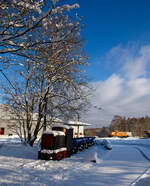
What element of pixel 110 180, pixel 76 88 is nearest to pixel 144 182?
pixel 110 180

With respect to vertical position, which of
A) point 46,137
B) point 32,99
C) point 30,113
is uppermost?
point 32,99

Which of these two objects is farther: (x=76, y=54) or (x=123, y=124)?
(x=123, y=124)

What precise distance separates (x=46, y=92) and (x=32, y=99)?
1.51 metres

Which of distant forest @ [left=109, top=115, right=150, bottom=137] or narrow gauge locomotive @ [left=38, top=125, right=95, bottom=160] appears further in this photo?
distant forest @ [left=109, top=115, right=150, bottom=137]

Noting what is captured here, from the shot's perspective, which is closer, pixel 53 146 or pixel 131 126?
pixel 53 146

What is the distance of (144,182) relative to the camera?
6.46m

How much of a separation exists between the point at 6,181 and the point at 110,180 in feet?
12.1

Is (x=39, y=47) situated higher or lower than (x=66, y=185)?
higher

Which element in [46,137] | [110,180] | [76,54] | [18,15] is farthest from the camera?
[76,54]

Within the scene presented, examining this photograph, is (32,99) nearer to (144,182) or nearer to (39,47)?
(39,47)

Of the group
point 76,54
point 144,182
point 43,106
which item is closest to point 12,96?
point 43,106

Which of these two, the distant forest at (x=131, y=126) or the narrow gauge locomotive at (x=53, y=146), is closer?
the narrow gauge locomotive at (x=53, y=146)

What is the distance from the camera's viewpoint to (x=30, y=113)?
1725 cm

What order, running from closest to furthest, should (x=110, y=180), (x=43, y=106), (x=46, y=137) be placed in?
(x=110, y=180) < (x=46, y=137) < (x=43, y=106)
